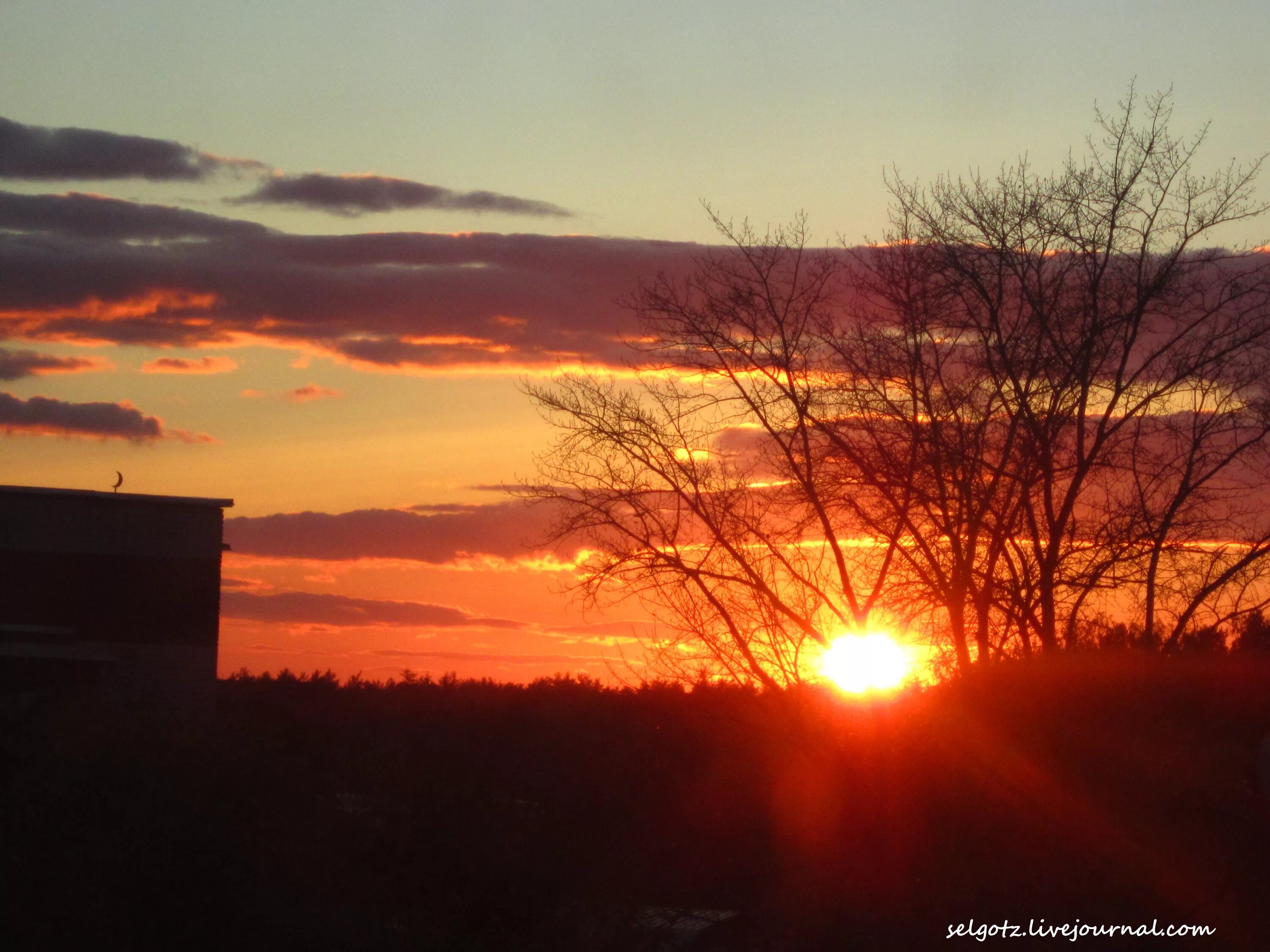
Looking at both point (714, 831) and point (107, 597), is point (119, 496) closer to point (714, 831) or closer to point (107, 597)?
point (107, 597)

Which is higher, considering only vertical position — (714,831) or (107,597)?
(107,597)

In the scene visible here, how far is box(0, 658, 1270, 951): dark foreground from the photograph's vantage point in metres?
11.7

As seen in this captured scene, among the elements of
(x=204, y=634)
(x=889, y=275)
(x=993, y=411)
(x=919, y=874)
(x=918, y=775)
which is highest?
(x=889, y=275)

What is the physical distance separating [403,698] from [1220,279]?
27.5 metres

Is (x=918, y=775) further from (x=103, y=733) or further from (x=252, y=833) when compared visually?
(x=103, y=733)

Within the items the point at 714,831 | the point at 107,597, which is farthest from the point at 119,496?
the point at 714,831

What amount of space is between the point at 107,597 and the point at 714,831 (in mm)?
16038

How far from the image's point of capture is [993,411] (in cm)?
2088

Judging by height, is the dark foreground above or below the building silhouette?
below

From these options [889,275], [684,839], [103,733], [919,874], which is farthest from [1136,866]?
[103,733]

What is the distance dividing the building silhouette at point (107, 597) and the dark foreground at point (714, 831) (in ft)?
20.0

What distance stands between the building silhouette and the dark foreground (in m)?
6.11

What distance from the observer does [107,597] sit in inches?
1108

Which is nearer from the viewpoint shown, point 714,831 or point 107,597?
point 714,831
